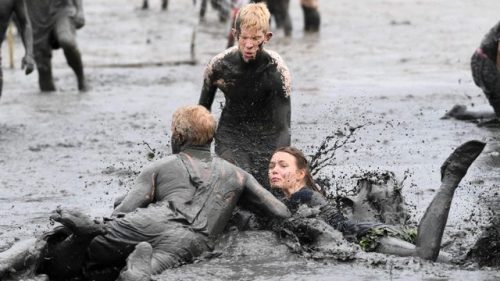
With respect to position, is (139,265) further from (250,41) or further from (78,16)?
(78,16)

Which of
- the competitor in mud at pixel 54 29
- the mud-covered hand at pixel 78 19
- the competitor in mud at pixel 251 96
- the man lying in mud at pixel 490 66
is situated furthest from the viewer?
the mud-covered hand at pixel 78 19

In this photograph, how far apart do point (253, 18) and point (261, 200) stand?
1536 mm

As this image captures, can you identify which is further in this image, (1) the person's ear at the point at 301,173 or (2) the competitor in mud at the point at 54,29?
(2) the competitor in mud at the point at 54,29

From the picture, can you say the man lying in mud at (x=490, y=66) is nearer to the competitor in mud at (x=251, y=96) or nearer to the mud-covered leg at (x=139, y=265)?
the competitor in mud at (x=251, y=96)

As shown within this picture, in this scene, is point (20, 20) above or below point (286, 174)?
below

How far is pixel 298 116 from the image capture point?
16938mm

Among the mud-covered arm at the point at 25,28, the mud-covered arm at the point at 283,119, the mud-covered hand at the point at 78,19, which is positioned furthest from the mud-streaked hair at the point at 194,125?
the mud-covered hand at the point at 78,19

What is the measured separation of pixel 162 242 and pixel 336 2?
81.0ft

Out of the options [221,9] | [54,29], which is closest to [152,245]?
[54,29]

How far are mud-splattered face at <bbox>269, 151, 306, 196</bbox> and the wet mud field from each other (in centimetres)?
49

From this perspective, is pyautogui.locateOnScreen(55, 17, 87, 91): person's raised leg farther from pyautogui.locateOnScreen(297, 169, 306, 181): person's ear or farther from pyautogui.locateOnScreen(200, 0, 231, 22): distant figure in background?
pyautogui.locateOnScreen(200, 0, 231, 22): distant figure in background

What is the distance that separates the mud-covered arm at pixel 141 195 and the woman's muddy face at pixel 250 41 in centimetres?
159

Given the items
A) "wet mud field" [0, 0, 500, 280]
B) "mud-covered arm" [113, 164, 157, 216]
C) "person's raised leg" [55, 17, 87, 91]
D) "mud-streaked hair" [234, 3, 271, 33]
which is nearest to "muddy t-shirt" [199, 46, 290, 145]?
"mud-streaked hair" [234, 3, 271, 33]

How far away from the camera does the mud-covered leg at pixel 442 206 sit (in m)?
9.54
